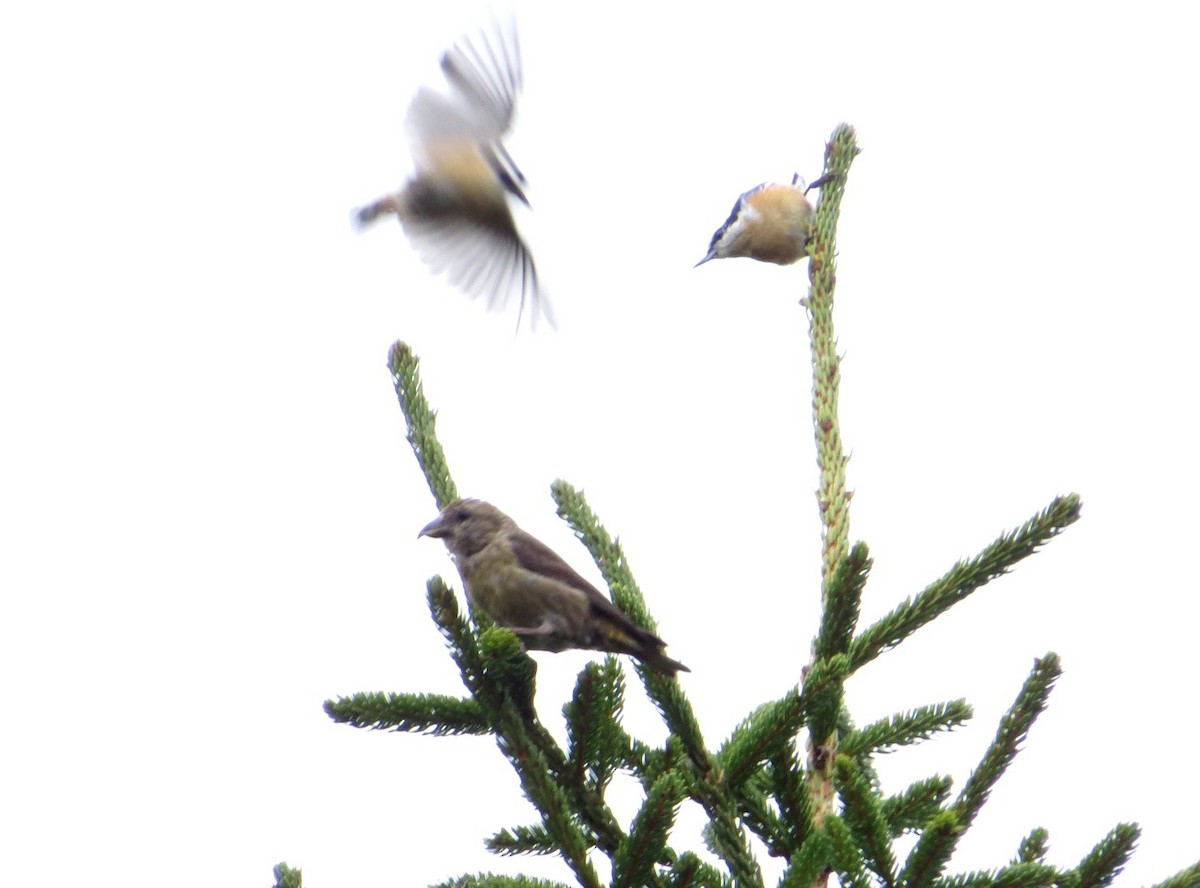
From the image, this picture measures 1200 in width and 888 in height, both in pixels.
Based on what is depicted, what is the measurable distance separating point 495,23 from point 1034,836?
4095 mm

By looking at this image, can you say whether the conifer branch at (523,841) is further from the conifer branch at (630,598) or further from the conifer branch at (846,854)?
the conifer branch at (846,854)

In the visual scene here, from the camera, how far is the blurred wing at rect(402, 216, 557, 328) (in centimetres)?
560

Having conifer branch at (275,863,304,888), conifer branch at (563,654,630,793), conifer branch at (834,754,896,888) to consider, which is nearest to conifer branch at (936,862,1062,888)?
conifer branch at (834,754,896,888)

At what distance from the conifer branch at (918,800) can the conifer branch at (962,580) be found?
0.31m

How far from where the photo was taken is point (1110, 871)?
8.14 ft

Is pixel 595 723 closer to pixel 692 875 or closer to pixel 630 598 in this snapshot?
pixel 692 875

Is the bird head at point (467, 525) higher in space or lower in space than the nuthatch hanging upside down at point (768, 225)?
lower

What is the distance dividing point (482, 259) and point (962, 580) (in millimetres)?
3299

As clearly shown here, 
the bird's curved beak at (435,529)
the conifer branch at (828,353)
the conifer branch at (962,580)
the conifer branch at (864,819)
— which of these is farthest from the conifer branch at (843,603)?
the bird's curved beak at (435,529)

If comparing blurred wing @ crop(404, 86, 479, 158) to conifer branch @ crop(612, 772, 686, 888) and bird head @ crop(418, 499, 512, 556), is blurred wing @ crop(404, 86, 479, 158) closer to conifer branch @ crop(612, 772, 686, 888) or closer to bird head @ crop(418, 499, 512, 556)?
bird head @ crop(418, 499, 512, 556)

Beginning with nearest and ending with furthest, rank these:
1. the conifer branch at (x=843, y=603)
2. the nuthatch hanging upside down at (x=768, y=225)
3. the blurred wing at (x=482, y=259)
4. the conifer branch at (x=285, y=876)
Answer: the conifer branch at (x=285, y=876) < the conifer branch at (x=843, y=603) < the blurred wing at (x=482, y=259) < the nuthatch hanging upside down at (x=768, y=225)

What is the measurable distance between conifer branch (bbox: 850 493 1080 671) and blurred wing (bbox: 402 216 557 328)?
283cm

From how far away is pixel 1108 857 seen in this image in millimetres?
2461

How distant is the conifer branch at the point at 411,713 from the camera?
2840mm
